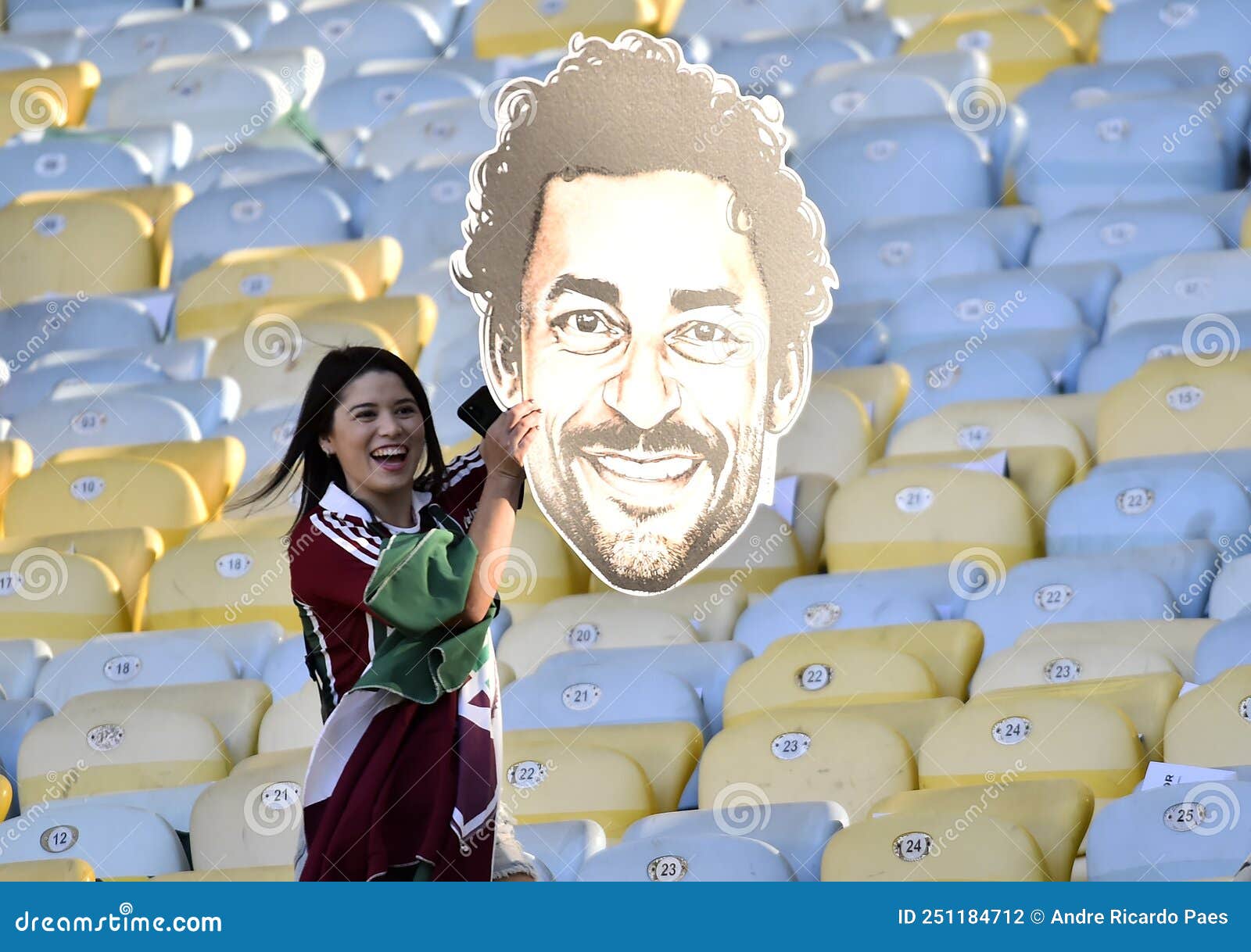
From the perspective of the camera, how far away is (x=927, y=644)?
3.66m

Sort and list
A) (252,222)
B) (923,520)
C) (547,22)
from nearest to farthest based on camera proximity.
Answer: (923,520), (252,222), (547,22)

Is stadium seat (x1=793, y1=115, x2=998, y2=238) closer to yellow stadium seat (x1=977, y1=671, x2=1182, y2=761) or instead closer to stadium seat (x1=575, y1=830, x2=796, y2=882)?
yellow stadium seat (x1=977, y1=671, x2=1182, y2=761)

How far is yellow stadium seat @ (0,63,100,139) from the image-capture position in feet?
21.1

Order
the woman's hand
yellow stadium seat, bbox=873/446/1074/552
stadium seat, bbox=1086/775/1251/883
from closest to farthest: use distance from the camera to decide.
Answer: the woman's hand
stadium seat, bbox=1086/775/1251/883
yellow stadium seat, bbox=873/446/1074/552

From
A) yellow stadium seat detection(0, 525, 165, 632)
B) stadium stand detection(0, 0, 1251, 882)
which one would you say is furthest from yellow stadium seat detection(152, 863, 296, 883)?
yellow stadium seat detection(0, 525, 165, 632)

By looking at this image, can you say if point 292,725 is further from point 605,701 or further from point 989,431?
point 989,431

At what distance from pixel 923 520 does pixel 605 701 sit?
76 cm

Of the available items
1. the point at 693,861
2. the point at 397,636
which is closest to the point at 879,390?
the point at 693,861

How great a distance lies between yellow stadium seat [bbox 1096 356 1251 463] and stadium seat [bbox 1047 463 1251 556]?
0.56 feet

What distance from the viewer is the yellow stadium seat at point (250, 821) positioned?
133 inches

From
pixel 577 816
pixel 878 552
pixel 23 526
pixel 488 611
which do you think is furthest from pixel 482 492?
pixel 23 526

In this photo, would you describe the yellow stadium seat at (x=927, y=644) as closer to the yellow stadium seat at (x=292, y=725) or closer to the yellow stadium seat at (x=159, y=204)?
the yellow stadium seat at (x=292, y=725)

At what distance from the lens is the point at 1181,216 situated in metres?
4.81

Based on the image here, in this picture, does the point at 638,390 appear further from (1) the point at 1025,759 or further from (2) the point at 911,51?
(2) the point at 911,51
